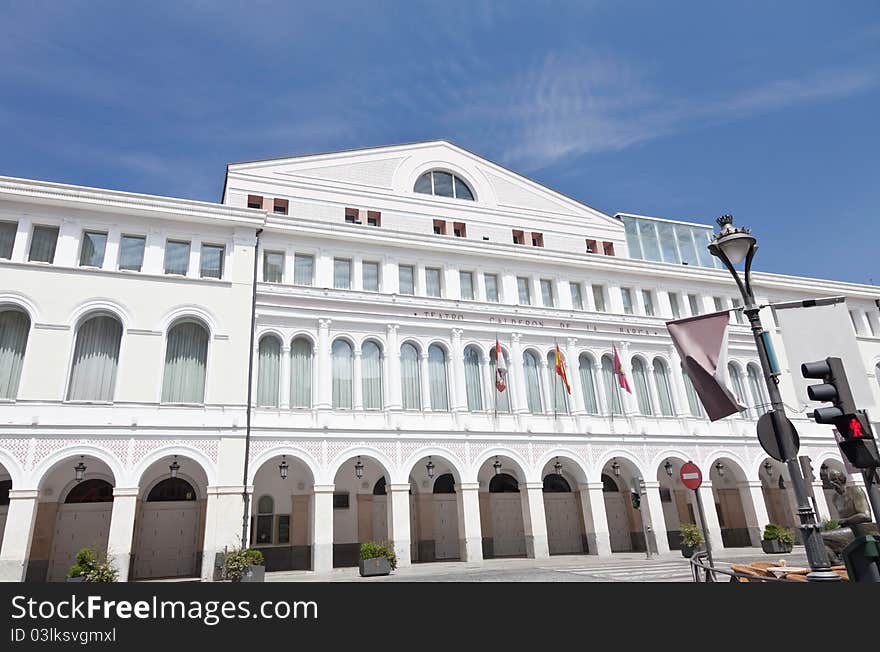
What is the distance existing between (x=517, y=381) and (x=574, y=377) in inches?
129

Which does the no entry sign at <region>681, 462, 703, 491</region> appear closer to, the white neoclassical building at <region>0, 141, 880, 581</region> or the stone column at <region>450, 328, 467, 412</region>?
the white neoclassical building at <region>0, 141, 880, 581</region>

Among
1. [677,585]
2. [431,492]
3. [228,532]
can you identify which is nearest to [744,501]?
[431,492]

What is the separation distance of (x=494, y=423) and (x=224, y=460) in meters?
11.8

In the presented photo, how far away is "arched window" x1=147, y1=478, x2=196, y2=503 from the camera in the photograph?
78.6 feet

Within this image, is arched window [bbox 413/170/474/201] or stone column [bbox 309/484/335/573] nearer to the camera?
stone column [bbox 309/484/335/573]

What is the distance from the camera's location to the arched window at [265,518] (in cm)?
2478

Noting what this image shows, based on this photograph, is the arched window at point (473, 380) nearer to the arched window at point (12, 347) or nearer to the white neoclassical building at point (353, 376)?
the white neoclassical building at point (353, 376)

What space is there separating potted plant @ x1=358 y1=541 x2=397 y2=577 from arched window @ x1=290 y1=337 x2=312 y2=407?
6.46m

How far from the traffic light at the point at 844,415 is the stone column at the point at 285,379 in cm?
1987

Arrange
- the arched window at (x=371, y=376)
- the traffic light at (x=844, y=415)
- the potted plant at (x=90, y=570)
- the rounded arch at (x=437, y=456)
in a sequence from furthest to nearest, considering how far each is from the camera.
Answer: the arched window at (x=371, y=376) < the rounded arch at (x=437, y=456) < the potted plant at (x=90, y=570) < the traffic light at (x=844, y=415)

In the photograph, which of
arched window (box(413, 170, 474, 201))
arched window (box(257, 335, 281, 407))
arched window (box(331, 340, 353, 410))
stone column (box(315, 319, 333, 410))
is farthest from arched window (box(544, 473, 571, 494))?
arched window (box(413, 170, 474, 201))

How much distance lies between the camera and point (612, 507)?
31156mm

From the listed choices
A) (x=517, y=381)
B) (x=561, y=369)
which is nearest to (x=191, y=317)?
(x=517, y=381)

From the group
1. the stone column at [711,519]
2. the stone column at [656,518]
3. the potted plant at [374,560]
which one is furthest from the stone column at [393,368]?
the stone column at [711,519]
